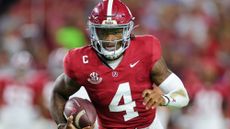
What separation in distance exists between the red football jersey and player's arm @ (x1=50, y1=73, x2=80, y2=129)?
71 millimetres

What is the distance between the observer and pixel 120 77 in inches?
228

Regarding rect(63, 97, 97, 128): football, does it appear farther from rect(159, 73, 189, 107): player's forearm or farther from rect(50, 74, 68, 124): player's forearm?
rect(159, 73, 189, 107): player's forearm

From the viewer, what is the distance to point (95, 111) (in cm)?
579

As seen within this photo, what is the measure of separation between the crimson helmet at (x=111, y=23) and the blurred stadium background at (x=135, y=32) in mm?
3415

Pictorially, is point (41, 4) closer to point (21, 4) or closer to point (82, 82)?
point (21, 4)

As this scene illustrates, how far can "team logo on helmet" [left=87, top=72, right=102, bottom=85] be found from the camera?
18.9 feet

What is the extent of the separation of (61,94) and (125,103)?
445 millimetres

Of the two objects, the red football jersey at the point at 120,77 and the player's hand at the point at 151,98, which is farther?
the red football jersey at the point at 120,77

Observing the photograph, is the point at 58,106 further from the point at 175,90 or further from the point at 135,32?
the point at 135,32

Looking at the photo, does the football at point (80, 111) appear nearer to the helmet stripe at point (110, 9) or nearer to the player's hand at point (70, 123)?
the player's hand at point (70, 123)

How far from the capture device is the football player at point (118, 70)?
570 cm

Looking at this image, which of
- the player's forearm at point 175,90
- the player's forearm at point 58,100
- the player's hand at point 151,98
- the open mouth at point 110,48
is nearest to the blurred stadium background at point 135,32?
the player's forearm at point 58,100

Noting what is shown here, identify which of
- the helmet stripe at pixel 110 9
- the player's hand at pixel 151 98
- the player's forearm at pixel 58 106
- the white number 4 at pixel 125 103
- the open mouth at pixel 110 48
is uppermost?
the helmet stripe at pixel 110 9

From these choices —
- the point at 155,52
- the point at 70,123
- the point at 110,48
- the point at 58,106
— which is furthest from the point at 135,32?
the point at 70,123
